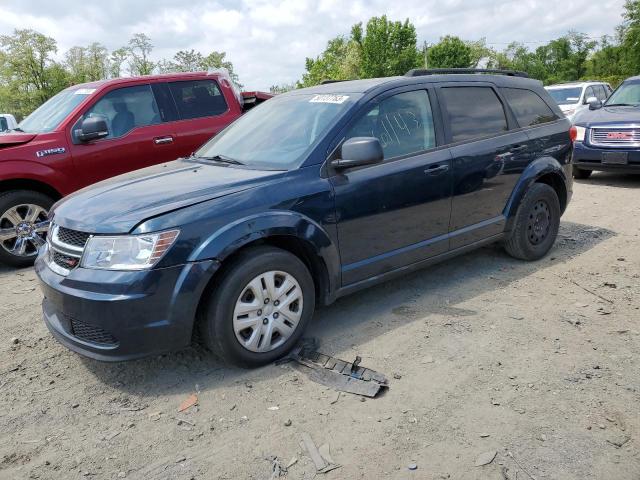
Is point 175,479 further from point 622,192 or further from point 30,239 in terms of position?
point 622,192

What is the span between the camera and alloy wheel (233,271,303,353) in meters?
3.21

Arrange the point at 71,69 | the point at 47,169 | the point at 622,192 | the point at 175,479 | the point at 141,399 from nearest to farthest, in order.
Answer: the point at 175,479
the point at 141,399
the point at 47,169
the point at 622,192
the point at 71,69

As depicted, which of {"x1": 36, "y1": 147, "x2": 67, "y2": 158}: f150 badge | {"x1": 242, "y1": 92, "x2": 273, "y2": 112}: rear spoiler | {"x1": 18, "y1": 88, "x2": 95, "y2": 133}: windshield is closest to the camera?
{"x1": 36, "y1": 147, "x2": 67, "y2": 158}: f150 badge

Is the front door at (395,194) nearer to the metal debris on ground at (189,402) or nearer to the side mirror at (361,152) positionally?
the side mirror at (361,152)

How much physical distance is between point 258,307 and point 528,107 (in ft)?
11.1

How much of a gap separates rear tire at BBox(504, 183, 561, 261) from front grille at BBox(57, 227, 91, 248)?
143 inches

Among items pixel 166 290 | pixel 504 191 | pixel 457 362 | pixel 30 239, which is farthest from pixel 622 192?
pixel 30 239

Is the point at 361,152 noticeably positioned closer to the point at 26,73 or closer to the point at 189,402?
the point at 189,402

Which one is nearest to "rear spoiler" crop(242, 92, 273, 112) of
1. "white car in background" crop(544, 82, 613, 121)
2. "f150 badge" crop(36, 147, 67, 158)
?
"f150 badge" crop(36, 147, 67, 158)

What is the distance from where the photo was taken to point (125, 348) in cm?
298

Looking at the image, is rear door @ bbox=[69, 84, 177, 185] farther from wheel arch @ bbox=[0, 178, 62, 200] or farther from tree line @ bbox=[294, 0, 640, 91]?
tree line @ bbox=[294, 0, 640, 91]

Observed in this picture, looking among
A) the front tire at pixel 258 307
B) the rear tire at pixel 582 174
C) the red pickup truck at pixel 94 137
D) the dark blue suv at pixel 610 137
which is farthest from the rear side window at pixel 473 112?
the rear tire at pixel 582 174

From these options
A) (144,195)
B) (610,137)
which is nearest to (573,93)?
(610,137)

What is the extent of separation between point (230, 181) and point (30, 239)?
353 centimetres
